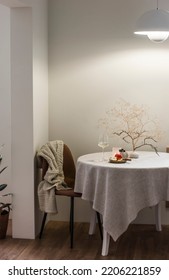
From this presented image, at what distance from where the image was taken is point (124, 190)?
176 inches

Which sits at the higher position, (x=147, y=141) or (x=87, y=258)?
(x=147, y=141)

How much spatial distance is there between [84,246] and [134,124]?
1284 millimetres

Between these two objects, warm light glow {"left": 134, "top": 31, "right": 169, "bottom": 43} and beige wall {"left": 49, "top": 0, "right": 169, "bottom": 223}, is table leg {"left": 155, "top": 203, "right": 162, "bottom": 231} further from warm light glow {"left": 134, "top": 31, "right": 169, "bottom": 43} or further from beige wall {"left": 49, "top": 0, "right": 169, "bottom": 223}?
warm light glow {"left": 134, "top": 31, "right": 169, "bottom": 43}

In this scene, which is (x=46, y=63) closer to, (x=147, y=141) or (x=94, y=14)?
(x=94, y=14)

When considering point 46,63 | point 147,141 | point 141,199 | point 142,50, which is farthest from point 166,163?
point 46,63

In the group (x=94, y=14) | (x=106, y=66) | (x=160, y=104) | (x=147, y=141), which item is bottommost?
(x=147, y=141)

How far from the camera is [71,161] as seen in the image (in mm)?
5312

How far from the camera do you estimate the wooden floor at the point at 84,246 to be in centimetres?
466

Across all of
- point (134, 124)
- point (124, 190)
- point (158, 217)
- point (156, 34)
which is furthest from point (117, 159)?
point (156, 34)

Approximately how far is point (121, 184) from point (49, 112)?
1446mm

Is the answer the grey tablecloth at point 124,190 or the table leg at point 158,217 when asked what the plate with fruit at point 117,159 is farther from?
the table leg at point 158,217

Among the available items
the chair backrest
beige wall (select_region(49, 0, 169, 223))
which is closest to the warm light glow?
beige wall (select_region(49, 0, 169, 223))

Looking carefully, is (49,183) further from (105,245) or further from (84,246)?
(105,245)

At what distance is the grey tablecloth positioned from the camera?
14.7 feet
